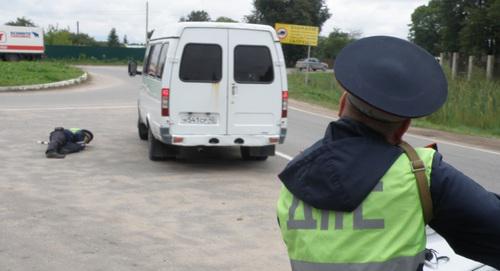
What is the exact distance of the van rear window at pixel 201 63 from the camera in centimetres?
916

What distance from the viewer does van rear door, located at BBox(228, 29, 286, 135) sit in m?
9.33

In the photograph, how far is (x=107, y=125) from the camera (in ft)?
48.3

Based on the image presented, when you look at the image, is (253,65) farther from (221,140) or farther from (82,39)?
(82,39)

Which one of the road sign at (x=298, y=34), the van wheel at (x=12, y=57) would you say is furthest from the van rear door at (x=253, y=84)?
the van wheel at (x=12, y=57)

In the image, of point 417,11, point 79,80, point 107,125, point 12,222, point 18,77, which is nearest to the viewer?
point 12,222

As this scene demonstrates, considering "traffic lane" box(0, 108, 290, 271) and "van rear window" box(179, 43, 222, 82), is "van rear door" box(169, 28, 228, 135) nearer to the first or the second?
"van rear window" box(179, 43, 222, 82)

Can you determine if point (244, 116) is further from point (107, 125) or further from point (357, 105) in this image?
point (357, 105)

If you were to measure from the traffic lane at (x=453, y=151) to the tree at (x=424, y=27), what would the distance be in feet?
274

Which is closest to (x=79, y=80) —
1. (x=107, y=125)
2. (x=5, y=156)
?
(x=107, y=125)

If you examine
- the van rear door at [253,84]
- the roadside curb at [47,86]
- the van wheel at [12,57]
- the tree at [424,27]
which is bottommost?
the roadside curb at [47,86]

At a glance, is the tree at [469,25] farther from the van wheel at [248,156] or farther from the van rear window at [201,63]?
the van rear window at [201,63]

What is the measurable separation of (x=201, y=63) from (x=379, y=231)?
7.85m

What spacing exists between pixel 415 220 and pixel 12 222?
5.47 metres

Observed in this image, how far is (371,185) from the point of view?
154 cm
